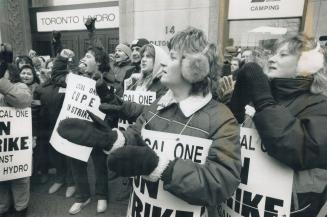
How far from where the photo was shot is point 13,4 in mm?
12141

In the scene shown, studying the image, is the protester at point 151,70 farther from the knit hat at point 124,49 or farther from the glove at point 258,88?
the knit hat at point 124,49

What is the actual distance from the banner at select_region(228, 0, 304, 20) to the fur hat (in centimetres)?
647

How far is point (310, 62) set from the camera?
64.3 inches

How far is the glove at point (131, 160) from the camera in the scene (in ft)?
3.89

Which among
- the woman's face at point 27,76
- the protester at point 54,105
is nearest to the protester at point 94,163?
the protester at point 54,105

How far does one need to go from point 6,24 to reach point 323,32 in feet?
39.6

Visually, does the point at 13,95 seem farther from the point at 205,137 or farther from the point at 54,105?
the point at 205,137

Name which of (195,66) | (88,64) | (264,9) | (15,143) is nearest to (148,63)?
(88,64)

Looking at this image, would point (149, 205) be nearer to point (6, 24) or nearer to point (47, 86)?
point (47, 86)

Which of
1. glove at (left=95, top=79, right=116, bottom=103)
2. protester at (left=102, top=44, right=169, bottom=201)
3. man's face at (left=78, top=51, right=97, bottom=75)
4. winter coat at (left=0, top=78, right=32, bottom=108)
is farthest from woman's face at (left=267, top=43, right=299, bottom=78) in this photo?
winter coat at (left=0, top=78, right=32, bottom=108)

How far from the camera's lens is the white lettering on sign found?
10.9 m

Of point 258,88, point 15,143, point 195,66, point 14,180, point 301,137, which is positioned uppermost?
point 195,66

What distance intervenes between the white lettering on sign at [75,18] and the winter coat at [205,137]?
31.6 ft

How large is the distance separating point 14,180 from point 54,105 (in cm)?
108
